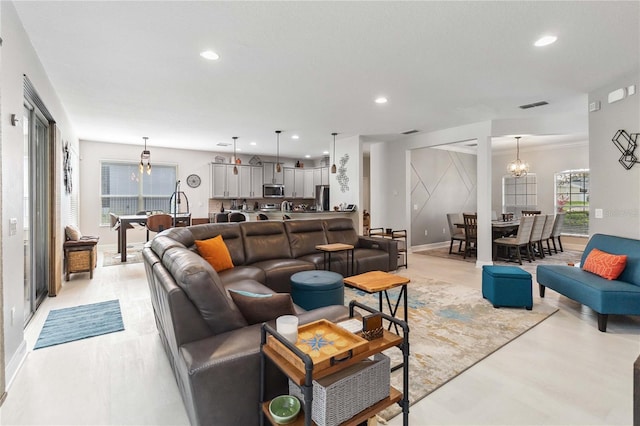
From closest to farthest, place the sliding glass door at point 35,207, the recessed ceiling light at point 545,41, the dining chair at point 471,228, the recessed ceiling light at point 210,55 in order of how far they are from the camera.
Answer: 1. the recessed ceiling light at point 545,41
2. the recessed ceiling light at point 210,55
3. the sliding glass door at point 35,207
4. the dining chair at point 471,228

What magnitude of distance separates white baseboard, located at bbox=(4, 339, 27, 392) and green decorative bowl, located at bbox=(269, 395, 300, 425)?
6.62ft

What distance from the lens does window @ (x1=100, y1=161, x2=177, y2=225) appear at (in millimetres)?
7781

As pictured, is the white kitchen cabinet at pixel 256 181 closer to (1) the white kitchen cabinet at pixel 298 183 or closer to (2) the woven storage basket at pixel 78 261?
(1) the white kitchen cabinet at pixel 298 183

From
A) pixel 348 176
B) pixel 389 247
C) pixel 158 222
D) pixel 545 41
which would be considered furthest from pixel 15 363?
pixel 348 176

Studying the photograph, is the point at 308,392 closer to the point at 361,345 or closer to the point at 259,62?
the point at 361,345

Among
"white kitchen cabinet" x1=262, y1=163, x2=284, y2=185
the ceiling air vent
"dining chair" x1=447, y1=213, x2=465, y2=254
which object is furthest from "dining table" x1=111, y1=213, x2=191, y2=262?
the ceiling air vent

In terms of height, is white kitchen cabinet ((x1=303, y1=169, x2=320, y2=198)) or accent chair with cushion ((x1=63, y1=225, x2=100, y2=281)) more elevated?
white kitchen cabinet ((x1=303, y1=169, x2=320, y2=198))

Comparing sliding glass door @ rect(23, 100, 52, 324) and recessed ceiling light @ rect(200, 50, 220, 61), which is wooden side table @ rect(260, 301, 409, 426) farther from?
sliding glass door @ rect(23, 100, 52, 324)

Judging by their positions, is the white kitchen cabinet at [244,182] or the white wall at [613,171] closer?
the white wall at [613,171]

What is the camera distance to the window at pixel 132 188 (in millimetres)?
7781

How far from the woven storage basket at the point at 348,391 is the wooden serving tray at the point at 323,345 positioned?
0.12 meters

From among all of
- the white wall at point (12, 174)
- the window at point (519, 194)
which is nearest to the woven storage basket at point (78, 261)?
the white wall at point (12, 174)

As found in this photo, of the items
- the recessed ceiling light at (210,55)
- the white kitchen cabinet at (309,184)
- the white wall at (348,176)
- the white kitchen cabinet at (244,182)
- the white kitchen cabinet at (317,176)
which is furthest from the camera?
the white kitchen cabinet at (309,184)

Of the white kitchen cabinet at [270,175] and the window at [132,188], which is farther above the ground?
the white kitchen cabinet at [270,175]
